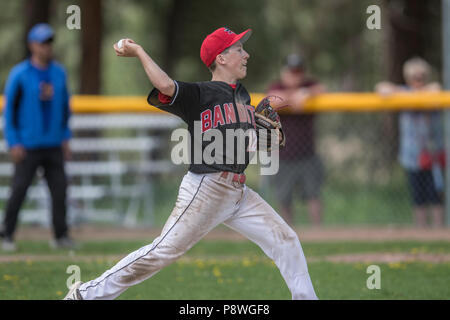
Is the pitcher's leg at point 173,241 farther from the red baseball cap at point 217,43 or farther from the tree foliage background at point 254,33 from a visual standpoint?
the tree foliage background at point 254,33

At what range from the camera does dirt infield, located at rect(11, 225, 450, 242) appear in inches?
340

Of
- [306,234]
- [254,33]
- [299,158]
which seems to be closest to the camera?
[306,234]

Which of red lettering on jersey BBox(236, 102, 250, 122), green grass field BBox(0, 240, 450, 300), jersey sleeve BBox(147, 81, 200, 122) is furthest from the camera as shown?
green grass field BBox(0, 240, 450, 300)

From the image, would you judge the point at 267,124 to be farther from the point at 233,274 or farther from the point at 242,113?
the point at 233,274

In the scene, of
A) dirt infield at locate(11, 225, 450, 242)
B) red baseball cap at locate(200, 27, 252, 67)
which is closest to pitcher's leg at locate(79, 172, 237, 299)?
red baseball cap at locate(200, 27, 252, 67)

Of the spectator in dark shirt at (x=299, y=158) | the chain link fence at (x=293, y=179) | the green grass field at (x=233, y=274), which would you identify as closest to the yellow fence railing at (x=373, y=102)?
the spectator in dark shirt at (x=299, y=158)

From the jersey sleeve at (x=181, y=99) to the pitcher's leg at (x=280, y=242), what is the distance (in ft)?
2.20

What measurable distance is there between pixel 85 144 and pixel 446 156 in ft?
17.8

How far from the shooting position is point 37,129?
7.68 meters

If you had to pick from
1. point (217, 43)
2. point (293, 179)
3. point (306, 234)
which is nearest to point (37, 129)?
point (293, 179)

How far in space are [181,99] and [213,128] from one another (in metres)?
0.28

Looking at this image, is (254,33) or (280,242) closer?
(280,242)

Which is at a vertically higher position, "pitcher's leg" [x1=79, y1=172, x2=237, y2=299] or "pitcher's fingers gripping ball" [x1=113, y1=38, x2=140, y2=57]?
"pitcher's fingers gripping ball" [x1=113, y1=38, x2=140, y2=57]

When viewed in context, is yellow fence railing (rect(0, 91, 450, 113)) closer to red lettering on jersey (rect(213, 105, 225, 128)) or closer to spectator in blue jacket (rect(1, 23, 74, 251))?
spectator in blue jacket (rect(1, 23, 74, 251))
